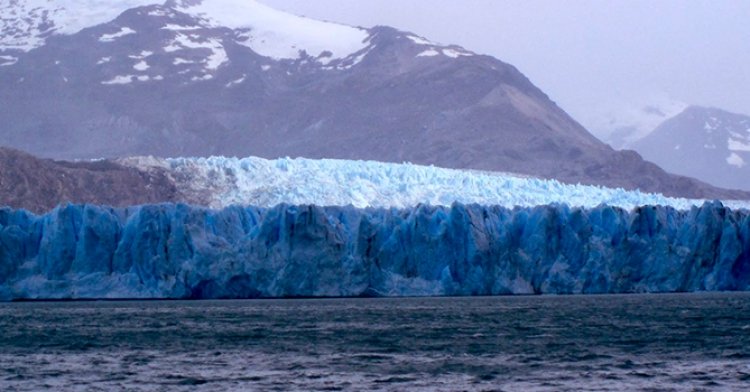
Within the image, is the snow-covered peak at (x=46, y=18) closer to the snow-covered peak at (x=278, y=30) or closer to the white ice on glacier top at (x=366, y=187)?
the snow-covered peak at (x=278, y=30)

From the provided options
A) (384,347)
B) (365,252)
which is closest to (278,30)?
→ (365,252)

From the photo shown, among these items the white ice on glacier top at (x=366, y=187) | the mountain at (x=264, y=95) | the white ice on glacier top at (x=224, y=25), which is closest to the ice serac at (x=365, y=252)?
the white ice on glacier top at (x=366, y=187)

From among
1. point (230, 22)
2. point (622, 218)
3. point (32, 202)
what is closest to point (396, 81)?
point (230, 22)

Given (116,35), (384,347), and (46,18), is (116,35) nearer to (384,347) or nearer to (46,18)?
(46,18)

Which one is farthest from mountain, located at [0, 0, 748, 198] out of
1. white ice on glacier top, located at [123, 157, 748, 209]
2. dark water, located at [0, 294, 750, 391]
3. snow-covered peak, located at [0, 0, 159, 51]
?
dark water, located at [0, 294, 750, 391]

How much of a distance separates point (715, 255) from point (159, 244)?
56.7ft

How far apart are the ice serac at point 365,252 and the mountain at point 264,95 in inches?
1854

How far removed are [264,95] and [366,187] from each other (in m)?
77.6

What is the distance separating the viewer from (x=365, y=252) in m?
39.0

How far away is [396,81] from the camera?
121250mm

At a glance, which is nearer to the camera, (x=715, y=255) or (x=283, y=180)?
(x=715, y=255)

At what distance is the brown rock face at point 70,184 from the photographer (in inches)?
2207

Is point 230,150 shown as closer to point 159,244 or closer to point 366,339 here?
point 159,244

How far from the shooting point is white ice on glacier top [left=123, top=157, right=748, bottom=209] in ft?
160
